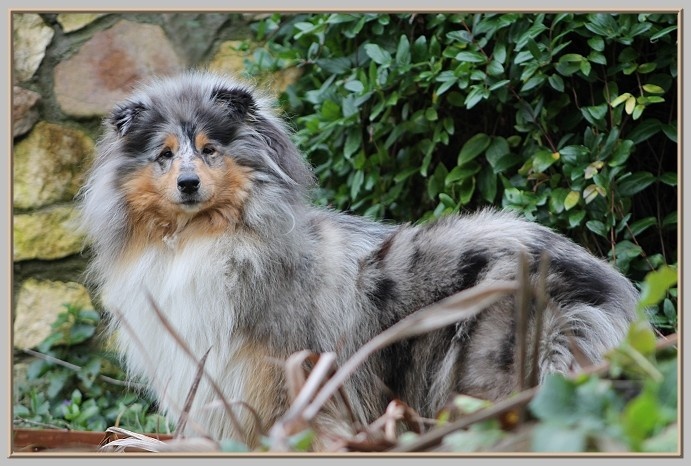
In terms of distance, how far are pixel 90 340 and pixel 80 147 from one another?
129cm

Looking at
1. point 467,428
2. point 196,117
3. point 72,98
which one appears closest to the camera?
point 467,428

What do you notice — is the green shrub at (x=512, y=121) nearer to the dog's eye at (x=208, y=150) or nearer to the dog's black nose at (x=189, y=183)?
the dog's eye at (x=208, y=150)

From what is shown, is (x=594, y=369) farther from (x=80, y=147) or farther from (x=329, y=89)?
(x=80, y=147)

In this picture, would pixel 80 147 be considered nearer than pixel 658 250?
No

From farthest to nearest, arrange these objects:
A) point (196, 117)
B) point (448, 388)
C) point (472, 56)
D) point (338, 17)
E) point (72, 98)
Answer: point (72, 98) < point (338, 17) < point (472, 56) < point (196, 117) < point (448, 388)

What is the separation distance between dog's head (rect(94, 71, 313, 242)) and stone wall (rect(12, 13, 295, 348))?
1.93m

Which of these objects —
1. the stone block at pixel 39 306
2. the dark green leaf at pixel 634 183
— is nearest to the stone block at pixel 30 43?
the stone block at pixel 39 306

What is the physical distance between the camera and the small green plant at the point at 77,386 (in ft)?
17.9

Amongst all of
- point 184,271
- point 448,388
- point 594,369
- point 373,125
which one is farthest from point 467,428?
point 373,125

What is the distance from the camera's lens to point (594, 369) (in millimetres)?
1603

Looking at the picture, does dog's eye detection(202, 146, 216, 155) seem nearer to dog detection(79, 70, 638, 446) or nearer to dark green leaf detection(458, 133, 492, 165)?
dog detection(79, 70, 638, 446)

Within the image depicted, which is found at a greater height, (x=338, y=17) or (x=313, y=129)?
(x=338, y=17)

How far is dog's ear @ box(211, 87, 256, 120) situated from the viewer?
3766mm

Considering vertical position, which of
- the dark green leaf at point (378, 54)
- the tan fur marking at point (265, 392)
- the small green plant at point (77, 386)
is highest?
the dark green leaf at point (378, 54)
